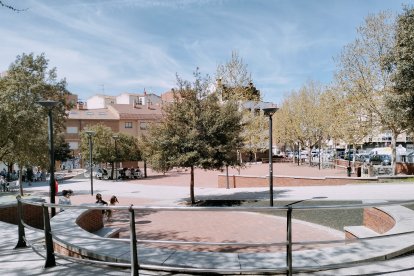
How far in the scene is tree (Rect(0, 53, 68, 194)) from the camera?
1742 centimetres

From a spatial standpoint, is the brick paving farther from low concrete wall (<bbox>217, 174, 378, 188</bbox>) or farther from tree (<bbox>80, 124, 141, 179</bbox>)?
tree (<bbox>80, 124, 141, 179</bbox>)

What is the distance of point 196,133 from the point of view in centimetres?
1738

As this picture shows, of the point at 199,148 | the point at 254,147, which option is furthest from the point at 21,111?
Result: the point at 254,147

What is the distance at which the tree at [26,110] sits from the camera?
17422mm

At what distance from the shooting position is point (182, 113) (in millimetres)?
18250

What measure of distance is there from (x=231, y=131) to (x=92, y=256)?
1380 cm

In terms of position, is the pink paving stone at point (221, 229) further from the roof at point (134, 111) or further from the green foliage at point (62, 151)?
the roof at point (134, 111)

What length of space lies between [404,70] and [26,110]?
69.5 ft

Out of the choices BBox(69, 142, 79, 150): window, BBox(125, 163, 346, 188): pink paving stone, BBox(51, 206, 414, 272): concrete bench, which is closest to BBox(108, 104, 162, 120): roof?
BBox(69, 142, 79, 150): window

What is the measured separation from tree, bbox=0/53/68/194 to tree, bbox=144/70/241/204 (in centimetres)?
616

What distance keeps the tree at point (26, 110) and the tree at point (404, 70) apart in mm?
20784

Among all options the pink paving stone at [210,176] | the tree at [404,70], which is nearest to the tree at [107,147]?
the pink paving stone at [210,176]

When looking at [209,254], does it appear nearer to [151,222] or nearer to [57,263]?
[57,263]

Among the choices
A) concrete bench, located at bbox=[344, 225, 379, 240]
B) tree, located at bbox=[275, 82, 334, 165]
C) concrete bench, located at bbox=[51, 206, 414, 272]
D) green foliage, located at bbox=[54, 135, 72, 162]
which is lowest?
concrete bench, located at bbox=[344, 225, 379, 240]
